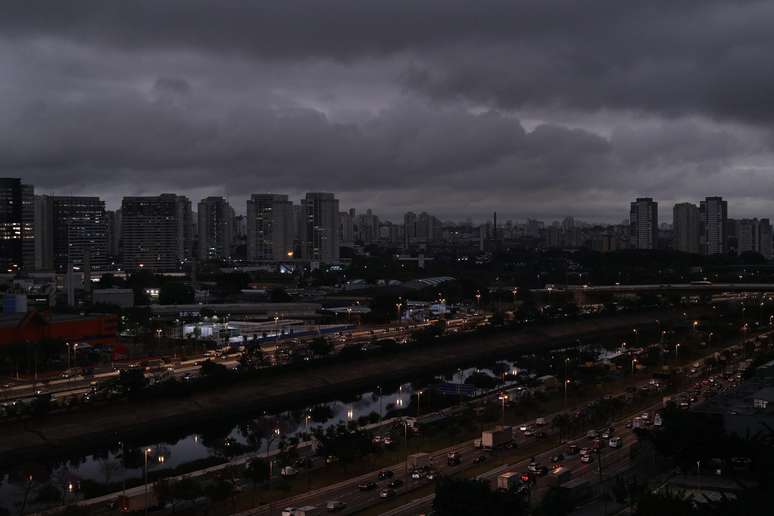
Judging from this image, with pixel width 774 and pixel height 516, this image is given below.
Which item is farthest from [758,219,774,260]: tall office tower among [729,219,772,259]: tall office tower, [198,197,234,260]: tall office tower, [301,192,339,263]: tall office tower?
[198,197,234,260]: tall office tower

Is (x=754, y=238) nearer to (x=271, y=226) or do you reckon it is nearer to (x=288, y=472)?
(x=271, y=226)

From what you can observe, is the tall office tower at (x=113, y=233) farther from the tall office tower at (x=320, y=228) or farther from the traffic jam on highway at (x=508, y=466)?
the traffic jam on highway at (x=508, y=466)

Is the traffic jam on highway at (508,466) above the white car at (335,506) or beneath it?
beneath

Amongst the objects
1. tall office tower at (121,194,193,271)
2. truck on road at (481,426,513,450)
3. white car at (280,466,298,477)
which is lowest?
white car at (280,466,298,477)

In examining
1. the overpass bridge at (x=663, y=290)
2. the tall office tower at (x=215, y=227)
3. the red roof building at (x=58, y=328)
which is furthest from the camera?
the tall office tower at (x=215, y=227)

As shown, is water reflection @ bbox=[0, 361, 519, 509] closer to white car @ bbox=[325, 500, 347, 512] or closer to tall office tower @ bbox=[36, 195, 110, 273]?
white car @ bbox=[325, 500, 347, 512]

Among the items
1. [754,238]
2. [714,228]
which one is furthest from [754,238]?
[714,228]

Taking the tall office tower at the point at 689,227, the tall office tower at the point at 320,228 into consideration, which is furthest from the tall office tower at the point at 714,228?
the tall office tower at the point at 320,228
